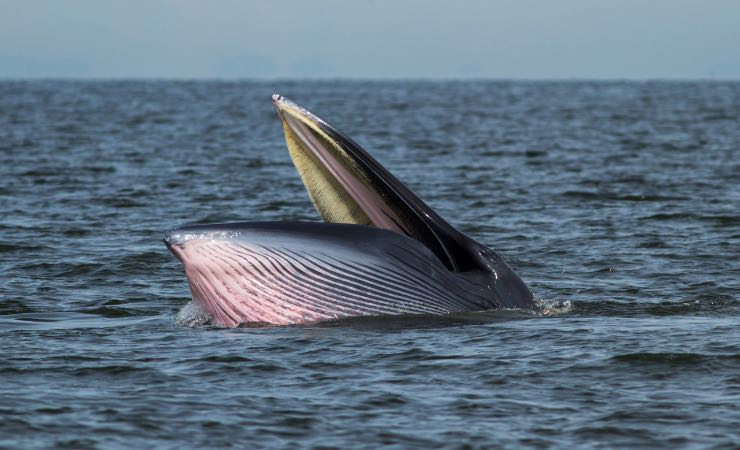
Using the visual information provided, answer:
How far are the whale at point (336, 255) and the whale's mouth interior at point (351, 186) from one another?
1cm

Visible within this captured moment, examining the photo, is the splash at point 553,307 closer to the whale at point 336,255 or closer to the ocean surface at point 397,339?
the ocean surface at point 397,339

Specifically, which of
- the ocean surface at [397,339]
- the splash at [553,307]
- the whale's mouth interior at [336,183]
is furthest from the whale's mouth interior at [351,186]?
the splash at [553,307]

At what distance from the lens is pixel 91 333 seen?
14367mm

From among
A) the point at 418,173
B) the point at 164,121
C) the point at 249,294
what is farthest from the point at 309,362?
the point at 164,121

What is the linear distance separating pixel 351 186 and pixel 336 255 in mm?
698

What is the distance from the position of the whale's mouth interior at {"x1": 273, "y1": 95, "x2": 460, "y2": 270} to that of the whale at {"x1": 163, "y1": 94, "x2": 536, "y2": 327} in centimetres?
1

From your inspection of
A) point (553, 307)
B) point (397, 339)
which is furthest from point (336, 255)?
point (553, 307)

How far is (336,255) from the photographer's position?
13.1 m

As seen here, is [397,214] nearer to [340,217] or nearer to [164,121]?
[340,217]

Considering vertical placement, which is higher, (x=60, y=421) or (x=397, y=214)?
(x=397, y=214)

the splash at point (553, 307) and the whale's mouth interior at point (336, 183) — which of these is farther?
the splash at point (553, 307)

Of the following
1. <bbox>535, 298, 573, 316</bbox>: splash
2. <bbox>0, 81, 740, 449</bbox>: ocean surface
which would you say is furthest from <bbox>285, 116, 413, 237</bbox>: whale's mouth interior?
<bbox>535, 298, 573, 316</bbox>: splash

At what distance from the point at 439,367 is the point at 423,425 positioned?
183 cm

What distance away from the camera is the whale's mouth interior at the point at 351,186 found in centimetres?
1301
